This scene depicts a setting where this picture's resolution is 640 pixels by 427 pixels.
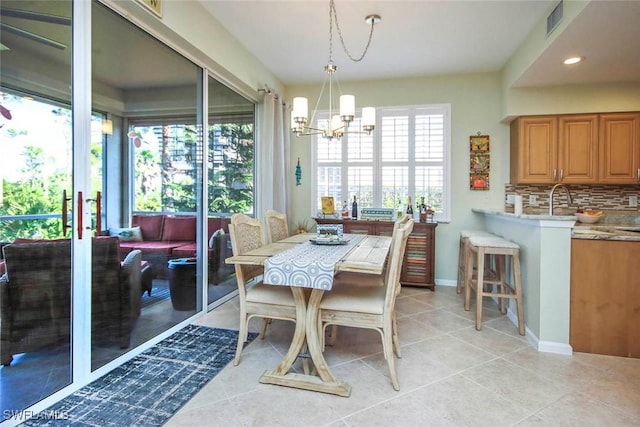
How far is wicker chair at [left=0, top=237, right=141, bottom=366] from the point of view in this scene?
184 cm

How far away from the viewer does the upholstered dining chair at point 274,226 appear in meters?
3.13

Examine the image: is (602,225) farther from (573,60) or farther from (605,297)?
(573,60)

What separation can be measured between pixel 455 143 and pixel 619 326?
8.81 ft

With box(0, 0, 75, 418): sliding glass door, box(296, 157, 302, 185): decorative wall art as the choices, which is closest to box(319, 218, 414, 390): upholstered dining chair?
box(0, 0, 75, 418): sliding glass door

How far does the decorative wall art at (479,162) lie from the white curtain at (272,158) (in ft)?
7.99

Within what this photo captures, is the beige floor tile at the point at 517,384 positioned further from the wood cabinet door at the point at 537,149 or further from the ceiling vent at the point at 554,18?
the ceiling vent at the point at 554,18

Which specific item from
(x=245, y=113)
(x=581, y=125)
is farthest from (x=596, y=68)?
(x=245, y=113)

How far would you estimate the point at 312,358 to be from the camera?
6.79 feet

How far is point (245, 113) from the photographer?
418cm

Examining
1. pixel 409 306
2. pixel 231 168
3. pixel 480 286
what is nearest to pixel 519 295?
pixel 480 286

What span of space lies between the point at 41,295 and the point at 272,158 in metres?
2.75

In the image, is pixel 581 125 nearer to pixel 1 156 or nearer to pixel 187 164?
pixel 187 164

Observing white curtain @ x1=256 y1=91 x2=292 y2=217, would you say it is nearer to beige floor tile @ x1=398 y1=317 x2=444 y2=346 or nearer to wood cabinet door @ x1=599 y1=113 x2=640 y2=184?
beige floor tile @ x1=398 y1=317 x2=444 y2=346

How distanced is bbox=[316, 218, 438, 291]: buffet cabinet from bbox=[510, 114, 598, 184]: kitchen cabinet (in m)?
1.26
